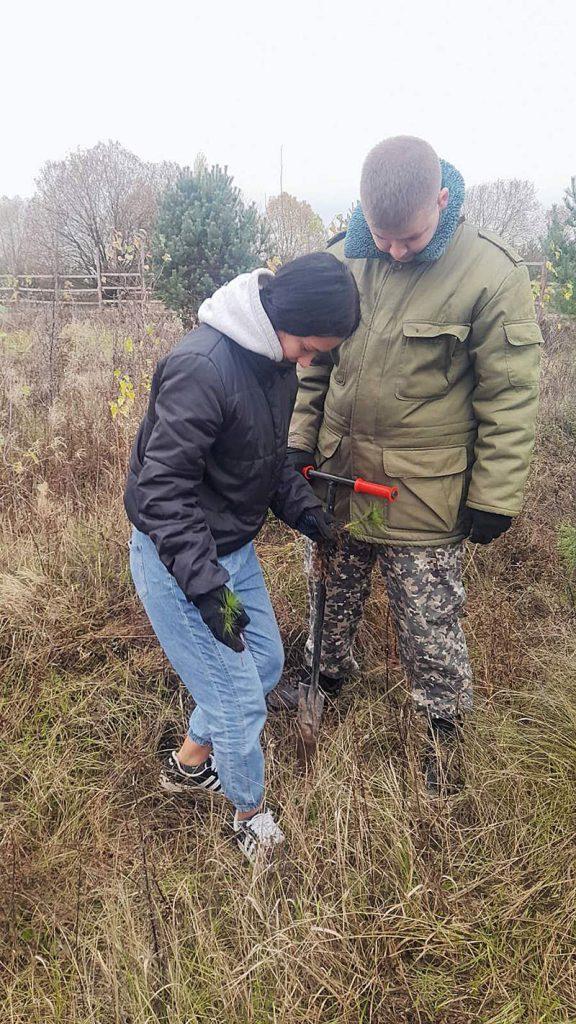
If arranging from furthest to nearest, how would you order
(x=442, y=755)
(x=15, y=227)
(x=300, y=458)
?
(x=15, y=227), (x=300, y=458), (x=442, y=755)

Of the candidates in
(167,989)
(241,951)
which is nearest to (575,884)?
(241,951)

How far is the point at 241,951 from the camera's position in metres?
1.61

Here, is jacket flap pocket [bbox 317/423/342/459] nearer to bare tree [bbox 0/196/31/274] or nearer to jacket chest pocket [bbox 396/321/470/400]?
jacket chest pocket [bbox 396/321/470/400]

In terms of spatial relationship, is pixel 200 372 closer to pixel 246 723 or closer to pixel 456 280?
pixel 456 280

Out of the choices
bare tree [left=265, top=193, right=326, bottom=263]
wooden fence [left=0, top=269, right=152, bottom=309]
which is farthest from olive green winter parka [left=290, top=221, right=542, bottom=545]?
bare tree [left=265, top=193, right=326, bottom=263]

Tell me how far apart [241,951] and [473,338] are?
1.85 m

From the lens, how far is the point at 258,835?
1.93m

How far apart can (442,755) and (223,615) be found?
1.10 meters

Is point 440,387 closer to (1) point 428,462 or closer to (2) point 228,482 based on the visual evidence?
(1) point 428,462

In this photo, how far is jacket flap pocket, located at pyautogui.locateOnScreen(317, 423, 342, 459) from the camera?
2.16 metres

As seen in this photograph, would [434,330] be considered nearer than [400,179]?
No

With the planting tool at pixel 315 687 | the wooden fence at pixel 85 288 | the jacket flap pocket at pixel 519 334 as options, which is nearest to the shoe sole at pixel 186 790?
the planting tool at pixel 315 687

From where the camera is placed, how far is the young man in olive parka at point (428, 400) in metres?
1.75

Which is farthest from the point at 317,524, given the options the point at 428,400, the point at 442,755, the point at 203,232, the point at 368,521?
the point at 203,232
